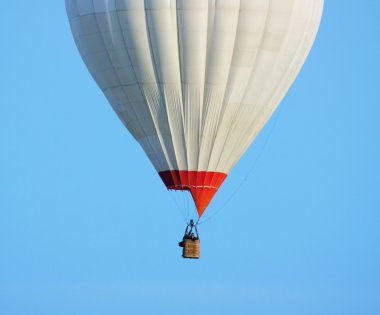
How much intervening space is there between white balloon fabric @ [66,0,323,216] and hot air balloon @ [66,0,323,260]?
2cm

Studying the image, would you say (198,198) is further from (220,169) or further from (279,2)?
(279,2)

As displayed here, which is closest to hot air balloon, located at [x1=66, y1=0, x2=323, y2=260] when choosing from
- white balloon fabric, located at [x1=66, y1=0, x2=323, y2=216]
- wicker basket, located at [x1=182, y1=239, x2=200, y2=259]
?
white balloon fabric, located at [x1=66, y1=0, x2=323, y2=216]

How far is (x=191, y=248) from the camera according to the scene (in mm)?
62062

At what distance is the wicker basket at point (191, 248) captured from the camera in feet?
204

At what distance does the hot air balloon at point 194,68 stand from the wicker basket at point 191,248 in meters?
0.87

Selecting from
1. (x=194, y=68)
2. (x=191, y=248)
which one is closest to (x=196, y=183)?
(x=191, y=248)

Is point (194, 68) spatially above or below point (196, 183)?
above

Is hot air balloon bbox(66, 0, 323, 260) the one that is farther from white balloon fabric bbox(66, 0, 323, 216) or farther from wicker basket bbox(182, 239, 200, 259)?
wicker basket bbox(182, 239, 200, 259)

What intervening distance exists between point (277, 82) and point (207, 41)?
243cm

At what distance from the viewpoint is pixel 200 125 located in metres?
62.1

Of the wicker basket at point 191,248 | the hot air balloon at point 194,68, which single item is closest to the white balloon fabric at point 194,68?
the hot air balloon at point 194,68

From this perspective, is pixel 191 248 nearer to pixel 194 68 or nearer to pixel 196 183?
pixel 196 183

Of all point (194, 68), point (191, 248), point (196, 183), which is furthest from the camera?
point (196, 183)

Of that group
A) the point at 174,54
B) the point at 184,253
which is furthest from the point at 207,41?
the point at 184,253
